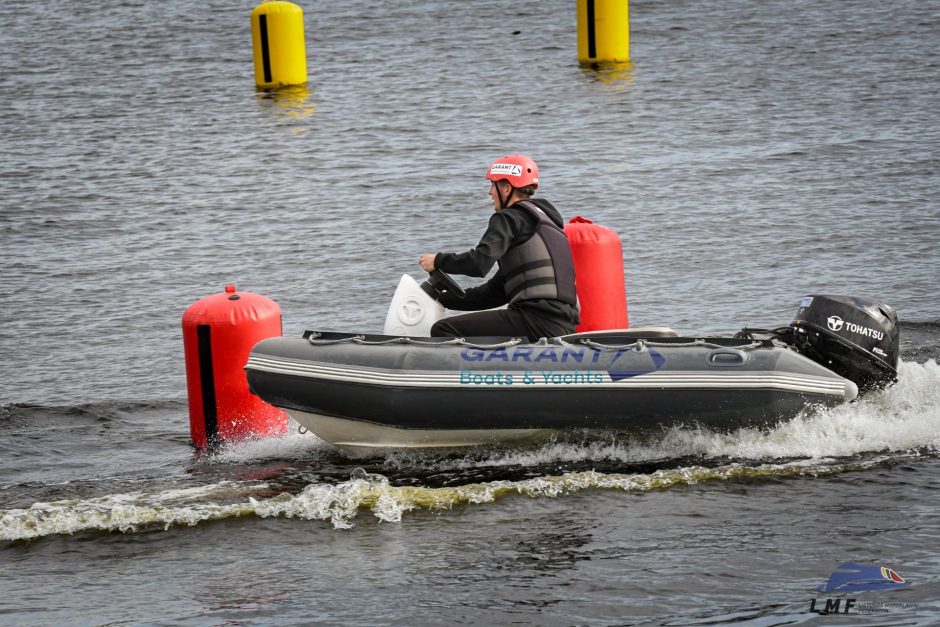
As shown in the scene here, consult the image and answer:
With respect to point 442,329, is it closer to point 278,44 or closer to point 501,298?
point 501,298

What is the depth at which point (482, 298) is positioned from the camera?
6.81 metres

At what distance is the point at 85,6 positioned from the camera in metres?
26.4

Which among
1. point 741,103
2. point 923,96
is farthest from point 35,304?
point 923,96

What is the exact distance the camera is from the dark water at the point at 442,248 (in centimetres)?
513

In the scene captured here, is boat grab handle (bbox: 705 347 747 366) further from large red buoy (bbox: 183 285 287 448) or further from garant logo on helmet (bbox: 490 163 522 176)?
large red buoy (bbox: 183 285 287 448)

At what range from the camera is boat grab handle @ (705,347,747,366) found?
605cm

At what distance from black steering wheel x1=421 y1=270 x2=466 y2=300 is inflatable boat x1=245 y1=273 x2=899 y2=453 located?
39 centimetres

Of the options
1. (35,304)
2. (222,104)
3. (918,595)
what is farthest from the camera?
(222,104)

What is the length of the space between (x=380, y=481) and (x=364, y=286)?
4420 millimetres

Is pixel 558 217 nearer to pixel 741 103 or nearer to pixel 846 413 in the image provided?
pixel 846 413

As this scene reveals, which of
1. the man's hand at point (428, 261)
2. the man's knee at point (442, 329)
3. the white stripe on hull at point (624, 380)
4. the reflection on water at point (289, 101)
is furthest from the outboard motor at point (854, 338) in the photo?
the reflection on water at point (289, 101)

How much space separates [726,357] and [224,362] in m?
2.57

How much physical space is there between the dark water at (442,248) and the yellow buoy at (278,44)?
1.01 ft

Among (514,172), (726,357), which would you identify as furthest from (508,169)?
(726,357)
